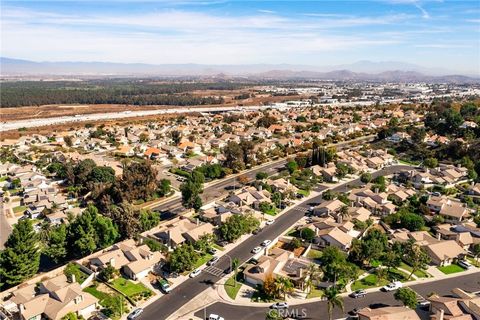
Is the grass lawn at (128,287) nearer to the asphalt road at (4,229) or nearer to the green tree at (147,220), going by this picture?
the green tree at (147,220)

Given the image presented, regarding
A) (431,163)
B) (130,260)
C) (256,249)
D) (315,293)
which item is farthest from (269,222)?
(431,163)

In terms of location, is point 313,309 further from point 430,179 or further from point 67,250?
point 430,179

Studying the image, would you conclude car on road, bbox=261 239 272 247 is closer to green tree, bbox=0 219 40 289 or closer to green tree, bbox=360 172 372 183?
green tree, bbox=0 219 40 289

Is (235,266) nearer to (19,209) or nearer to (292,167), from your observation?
(292,167)

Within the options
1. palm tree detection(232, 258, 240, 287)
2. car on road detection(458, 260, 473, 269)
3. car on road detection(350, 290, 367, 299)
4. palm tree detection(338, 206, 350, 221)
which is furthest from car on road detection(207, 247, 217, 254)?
car on road detection(458, 260, 473, 269)

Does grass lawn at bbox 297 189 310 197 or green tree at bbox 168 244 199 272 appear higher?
green tree at bbox 168 244 199 272

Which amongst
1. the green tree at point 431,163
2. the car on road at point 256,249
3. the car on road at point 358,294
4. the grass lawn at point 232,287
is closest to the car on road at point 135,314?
the grass lawn at point 232,287
